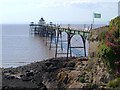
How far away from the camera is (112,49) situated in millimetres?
21422

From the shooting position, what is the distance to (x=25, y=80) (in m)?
33.1

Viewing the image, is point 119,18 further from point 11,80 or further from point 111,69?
point 11,80

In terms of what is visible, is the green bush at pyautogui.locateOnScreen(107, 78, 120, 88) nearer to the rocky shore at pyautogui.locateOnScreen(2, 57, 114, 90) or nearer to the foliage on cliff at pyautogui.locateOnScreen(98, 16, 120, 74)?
the rocky shore at pyautogui.locateOnScreen(2, 57, 114, 90)

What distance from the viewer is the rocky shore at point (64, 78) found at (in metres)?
23.7

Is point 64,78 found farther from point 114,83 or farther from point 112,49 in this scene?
point 114,83

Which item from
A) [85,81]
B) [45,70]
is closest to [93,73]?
[85,81]

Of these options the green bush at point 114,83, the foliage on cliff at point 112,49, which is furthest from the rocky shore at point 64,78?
the foliage on cliff at point 112,49

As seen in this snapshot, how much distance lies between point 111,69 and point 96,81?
205 centimetres

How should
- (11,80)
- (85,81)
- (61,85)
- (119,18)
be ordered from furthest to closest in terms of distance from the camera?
(11,80), (61,85), (85,81), (119,18)

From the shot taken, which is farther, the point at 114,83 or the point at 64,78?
the point at 64,78

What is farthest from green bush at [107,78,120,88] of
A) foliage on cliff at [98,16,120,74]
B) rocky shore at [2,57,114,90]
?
foliage on cliff at [98,16,120,74]

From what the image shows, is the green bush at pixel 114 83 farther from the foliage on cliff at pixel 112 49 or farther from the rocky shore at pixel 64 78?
the foliage on cliff at pixel 112 49

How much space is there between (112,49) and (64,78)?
23.9 feet

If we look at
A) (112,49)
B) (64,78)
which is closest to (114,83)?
(112,49)
